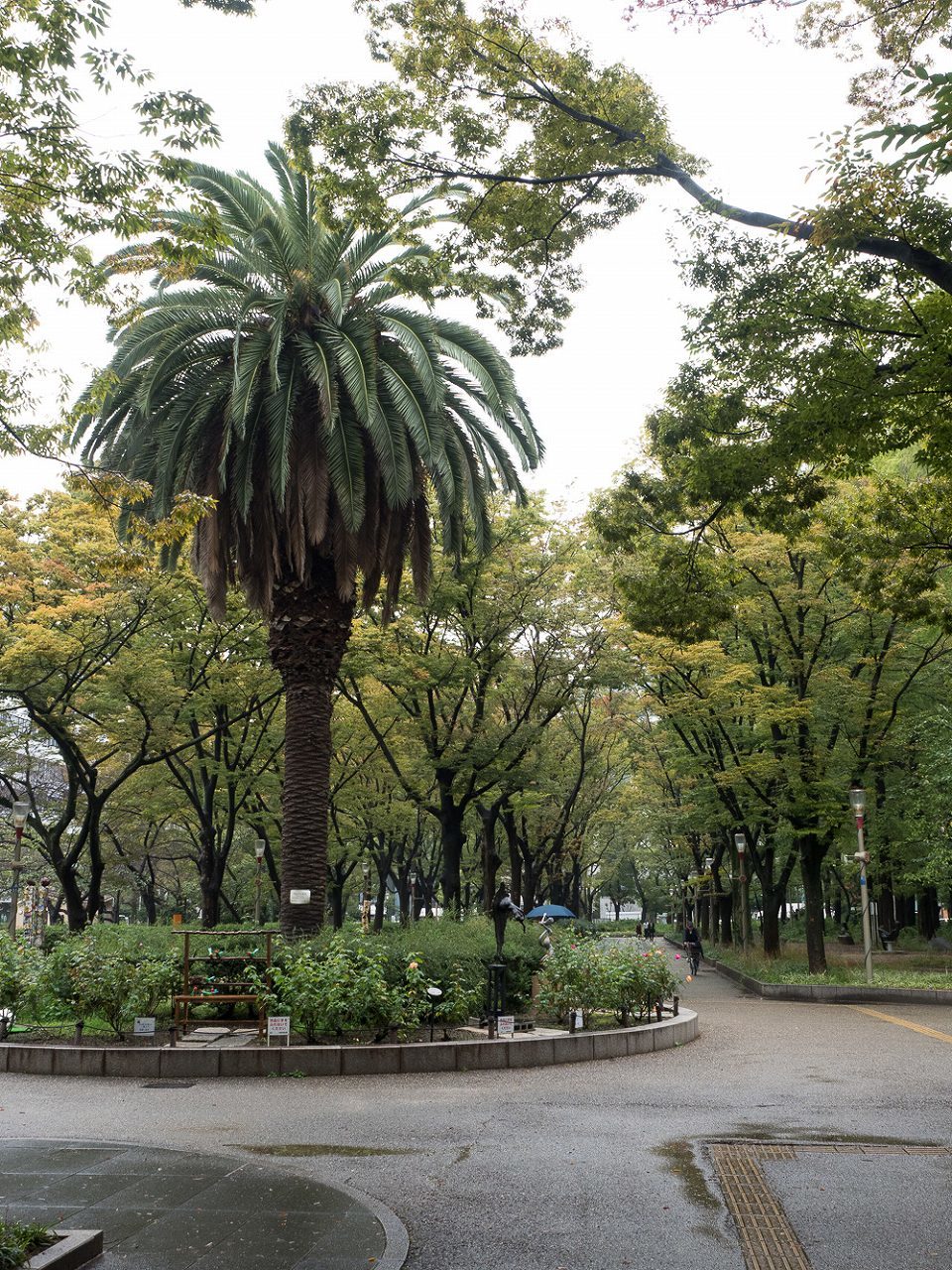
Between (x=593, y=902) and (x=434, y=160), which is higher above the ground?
(x=434, y=160)

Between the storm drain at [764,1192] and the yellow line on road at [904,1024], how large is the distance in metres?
8.20

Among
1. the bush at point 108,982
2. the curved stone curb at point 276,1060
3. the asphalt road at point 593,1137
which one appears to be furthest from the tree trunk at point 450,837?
the curved stone curb at point 276,1060

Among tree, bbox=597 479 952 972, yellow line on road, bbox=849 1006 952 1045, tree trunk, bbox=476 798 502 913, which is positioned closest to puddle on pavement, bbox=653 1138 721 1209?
yellow line on road, bbox=849 1006 952 1045

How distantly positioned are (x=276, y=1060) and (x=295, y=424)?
1027cm

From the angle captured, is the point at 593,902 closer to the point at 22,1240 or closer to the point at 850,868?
the point at 850,868

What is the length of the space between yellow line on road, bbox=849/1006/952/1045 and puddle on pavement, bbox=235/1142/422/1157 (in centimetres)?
1016

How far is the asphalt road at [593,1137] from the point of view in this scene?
6039 mm

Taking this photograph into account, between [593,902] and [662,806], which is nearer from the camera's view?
[662,806]

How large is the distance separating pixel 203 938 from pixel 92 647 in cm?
915

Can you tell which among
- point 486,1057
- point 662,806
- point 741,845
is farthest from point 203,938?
point 662,806

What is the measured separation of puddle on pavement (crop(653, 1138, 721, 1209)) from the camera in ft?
22.2

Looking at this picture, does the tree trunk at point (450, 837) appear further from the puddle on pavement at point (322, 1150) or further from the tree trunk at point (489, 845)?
the puddle on pavement at point (322, 1150)

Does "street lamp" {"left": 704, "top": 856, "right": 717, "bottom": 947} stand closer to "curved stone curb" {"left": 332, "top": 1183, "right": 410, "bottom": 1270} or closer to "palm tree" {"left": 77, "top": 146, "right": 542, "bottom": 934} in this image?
"palm tree" {"left": 77, "top": 146, "right": 542, "bottom": 934}

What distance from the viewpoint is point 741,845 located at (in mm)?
33062
